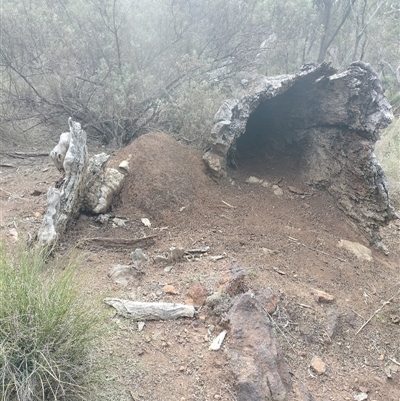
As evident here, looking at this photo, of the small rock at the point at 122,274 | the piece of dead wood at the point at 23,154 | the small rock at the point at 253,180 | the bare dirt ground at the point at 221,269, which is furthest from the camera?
the piece of dead wood at the point at 23,154

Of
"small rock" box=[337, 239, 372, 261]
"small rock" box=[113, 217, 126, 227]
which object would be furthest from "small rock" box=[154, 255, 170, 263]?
"small rock" box=[337, 239, 372, 261]

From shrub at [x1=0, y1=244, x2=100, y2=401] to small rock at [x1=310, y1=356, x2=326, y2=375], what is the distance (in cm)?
153

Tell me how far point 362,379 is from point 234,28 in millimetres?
5999

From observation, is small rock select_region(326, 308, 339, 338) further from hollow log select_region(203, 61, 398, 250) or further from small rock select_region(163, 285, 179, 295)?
hollow log select_region(203, 61, 398, 250)

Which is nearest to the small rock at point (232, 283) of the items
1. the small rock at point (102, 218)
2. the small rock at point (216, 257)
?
the small rock at point (216, 257)

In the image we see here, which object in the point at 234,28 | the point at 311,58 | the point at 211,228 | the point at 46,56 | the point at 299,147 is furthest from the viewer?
the point at 311,58

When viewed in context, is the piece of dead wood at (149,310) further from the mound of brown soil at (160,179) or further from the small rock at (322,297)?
the mound of brown soil at (160,179)

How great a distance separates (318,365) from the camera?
9.74 feet

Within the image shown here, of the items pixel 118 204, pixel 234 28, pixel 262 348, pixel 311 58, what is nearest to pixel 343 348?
pixel 262 348

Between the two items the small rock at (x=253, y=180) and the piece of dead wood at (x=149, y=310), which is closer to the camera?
the piece of dead wood at (x=149, y=310)

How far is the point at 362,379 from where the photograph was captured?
2992 millimetres

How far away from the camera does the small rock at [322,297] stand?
11.5 feet

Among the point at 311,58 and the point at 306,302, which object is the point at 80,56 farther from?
the point at 311,58

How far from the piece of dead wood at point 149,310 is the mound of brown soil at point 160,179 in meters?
1.53
